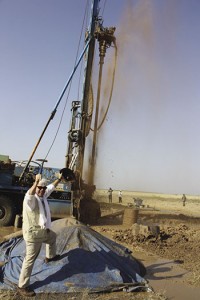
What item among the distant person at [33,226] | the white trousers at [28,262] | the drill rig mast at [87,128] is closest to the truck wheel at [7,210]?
the drill rig mast at [87,128]

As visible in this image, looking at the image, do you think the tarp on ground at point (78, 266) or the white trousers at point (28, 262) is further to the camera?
the tarp on ground at point (78, 266)

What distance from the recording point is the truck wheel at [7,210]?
14086 mm

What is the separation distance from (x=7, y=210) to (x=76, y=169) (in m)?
3.13

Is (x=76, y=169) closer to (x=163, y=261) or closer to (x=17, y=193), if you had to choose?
(x=17, y=193)

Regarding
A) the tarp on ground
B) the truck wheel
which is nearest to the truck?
the truck wheel

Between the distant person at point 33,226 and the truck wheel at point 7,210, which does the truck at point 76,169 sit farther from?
the distant person at point 33,226

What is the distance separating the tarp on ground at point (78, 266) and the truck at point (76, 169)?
609cm

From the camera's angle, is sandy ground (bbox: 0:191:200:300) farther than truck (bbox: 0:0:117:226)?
No

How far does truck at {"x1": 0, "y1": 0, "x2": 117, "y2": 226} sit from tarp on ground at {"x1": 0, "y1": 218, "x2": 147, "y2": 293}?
20.0 ft

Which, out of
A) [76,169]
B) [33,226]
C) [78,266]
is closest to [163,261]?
[78,266]

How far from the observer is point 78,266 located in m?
6.86

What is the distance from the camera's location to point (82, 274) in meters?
6.70

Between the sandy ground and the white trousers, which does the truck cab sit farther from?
the white trousers

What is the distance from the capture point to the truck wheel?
1409 cm
